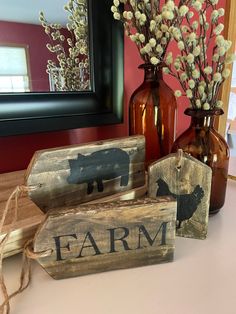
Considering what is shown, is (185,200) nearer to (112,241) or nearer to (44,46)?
(112,241)

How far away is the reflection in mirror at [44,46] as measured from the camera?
553mm

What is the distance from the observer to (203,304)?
35cm

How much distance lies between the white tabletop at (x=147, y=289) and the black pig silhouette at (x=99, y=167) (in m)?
0.15

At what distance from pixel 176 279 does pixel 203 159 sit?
9.5 inches

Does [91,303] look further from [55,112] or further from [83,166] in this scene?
[55,112]

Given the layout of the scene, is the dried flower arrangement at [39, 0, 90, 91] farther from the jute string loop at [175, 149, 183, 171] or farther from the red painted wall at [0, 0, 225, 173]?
the jute string loop at [175, 149, 183, 171]

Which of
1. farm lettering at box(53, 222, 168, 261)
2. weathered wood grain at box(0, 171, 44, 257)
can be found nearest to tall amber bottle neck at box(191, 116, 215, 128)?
farm lettering at box(53, 222, 168, 261)

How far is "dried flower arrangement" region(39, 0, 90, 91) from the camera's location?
0.60 meters

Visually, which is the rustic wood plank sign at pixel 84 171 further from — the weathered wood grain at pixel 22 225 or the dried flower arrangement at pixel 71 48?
the dried flower arrangement at pixel 71 48

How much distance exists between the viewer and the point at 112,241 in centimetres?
40

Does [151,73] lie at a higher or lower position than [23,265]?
higher

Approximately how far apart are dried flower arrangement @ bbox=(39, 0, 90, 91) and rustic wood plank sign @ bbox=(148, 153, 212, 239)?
300 millimetres

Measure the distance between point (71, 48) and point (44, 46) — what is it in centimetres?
6

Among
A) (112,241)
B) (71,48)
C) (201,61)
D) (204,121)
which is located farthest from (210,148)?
(71,48)
